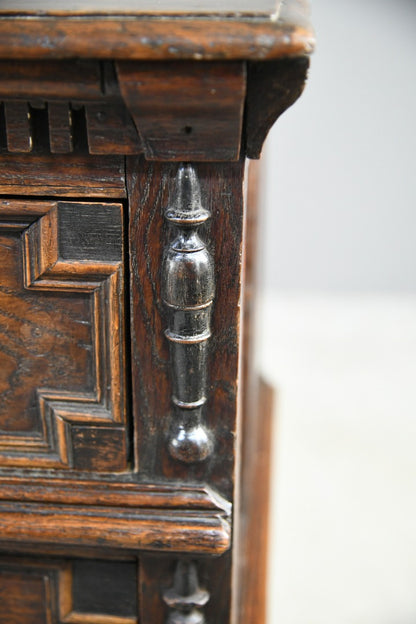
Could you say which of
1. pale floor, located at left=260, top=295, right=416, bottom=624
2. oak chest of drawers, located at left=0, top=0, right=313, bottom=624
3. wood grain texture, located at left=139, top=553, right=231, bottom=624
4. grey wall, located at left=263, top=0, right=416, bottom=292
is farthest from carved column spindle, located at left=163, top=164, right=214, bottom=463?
grey wall, located at left=263, top=0, right=416, bottom=292

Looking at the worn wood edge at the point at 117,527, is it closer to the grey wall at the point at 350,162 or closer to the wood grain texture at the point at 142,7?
the wood grain texture at the point at 142,7

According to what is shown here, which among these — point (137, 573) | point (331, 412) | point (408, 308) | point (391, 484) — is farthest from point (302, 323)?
point (137, 573)

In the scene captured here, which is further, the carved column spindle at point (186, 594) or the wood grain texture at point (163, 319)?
the carved column spindle at point (186, 594)

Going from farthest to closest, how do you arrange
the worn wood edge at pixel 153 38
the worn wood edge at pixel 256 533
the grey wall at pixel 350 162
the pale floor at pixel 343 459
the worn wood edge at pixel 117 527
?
the grey wall at pixel 350 162
the pale floor at pixel 343 459
the worn wood edge at pixel 256 533
the worn wood edge at pixel 117 527
the worn wood edge at pixel 153 38

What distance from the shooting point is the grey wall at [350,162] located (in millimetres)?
1940

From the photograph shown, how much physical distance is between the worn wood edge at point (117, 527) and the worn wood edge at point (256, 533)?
265 mm

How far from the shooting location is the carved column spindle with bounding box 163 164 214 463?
1.39 feet

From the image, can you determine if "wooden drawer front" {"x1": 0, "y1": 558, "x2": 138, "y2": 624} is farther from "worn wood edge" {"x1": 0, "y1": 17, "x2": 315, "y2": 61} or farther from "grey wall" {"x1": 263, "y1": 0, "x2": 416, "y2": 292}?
"grey wall" {"x1": 263, "y1": 0, "x2": 416, "y2": 292}

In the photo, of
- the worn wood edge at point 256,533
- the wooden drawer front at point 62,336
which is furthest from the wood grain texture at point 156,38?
the worn wood edge at point 256,533

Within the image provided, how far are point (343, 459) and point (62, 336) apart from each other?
106 cm

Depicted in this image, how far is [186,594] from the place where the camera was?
54cm

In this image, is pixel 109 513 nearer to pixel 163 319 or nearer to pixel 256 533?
pixel 163 319

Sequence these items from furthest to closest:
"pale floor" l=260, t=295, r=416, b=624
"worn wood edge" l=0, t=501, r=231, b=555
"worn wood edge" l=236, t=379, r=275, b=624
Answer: "pale floor" l=260, t=295, r=416, b=624
"worn wood edge" l=236, t=379, r=275, b=624
"worn wood edge" l=0, t=501, r=231, b=555

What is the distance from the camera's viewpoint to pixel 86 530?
502 millimetres
